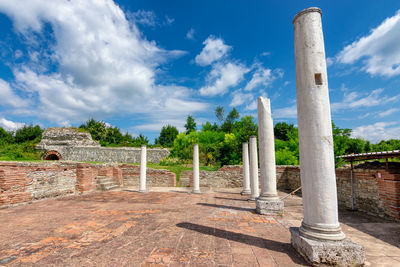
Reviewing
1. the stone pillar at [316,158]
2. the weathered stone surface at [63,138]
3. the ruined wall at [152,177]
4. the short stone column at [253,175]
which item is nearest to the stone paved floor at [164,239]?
the stone pillar at [316,158]

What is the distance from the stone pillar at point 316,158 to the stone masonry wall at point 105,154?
80.6 feet

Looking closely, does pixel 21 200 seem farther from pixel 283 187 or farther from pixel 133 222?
pixel 283 187

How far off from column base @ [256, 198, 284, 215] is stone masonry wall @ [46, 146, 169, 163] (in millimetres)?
21977

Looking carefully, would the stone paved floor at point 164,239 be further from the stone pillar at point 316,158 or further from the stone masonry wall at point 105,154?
the stone masonry wall at point 105,154

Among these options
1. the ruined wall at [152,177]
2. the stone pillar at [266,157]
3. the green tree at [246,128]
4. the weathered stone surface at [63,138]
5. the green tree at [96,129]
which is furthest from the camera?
the green tree at [96,129]

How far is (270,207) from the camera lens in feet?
18.2

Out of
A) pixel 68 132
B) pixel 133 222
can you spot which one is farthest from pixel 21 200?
pixel 68 132

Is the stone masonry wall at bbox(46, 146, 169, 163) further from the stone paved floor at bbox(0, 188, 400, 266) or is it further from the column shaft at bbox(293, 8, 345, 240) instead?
the column shaft at bbox(293, 8, 345, 240)

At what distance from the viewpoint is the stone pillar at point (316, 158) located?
8.29ft

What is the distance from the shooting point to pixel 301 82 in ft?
10.1

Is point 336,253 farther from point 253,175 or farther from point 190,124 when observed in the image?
point 190,124

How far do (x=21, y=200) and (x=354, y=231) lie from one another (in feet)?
32.7

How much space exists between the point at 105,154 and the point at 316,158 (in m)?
26.8

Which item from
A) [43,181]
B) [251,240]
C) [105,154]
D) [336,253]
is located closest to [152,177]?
[43,181]
